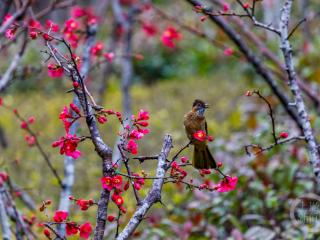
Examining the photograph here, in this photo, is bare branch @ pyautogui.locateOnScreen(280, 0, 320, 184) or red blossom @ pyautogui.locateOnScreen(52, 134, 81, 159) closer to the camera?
red blossom @ pyautogui.locateOnScreen(52, 134, 81, 159)

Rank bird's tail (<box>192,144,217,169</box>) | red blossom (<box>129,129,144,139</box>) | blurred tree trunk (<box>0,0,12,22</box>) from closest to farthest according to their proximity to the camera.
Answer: red blossom (<box>129,129,144,139</box>)
bird's tail (<box>192,144,217,169</box>)
blurred tree trunk (<box>0,0,12,22</box>)

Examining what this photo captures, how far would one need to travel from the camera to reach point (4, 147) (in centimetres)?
705

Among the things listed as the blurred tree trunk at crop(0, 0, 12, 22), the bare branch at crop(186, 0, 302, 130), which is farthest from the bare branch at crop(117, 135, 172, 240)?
the bare branch at crop(186, 0, 302, 130)

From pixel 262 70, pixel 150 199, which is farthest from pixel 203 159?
pixel 262 70

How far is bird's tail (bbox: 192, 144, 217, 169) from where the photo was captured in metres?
3.04

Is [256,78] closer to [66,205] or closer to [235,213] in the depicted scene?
[235,213]

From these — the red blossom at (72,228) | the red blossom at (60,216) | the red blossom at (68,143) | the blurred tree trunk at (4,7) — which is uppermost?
the blurred tree trunk at (4,7)

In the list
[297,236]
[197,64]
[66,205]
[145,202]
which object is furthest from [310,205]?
[197,64]

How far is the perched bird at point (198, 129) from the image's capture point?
10.0ft

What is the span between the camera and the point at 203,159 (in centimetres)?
306

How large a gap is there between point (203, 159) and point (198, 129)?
0.15m

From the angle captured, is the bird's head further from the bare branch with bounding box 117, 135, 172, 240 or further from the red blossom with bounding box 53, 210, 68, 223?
the red blossom with bounding box 53, 210, 68, 223

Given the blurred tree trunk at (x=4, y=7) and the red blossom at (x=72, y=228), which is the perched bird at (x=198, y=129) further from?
the blurred tree trunk at (x=4, y=7)

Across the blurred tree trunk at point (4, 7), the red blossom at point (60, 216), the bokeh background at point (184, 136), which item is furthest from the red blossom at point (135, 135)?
the blurred tree trunk at point (4, 7)
